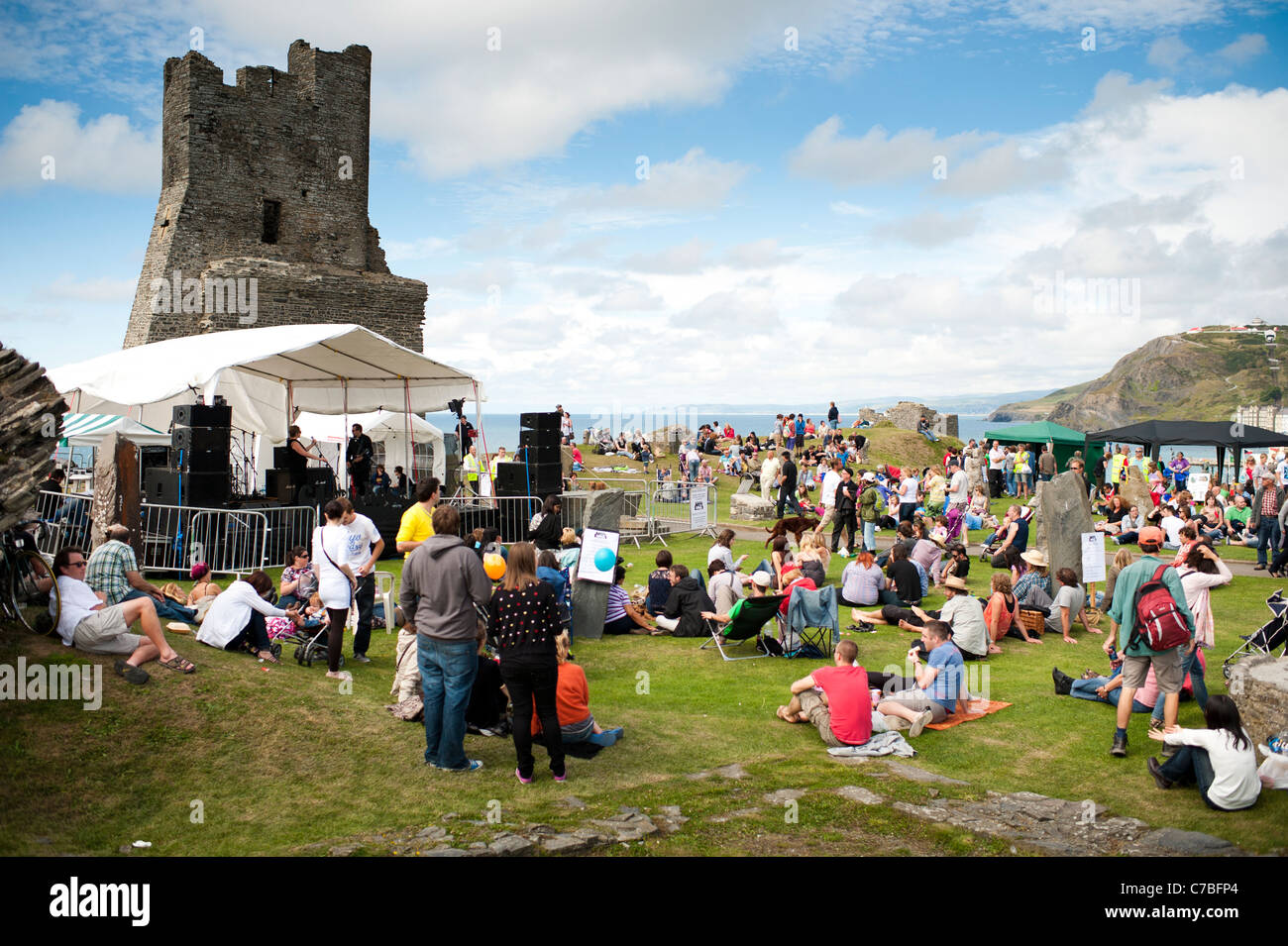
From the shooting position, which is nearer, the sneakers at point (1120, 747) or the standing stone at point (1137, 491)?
the sneakers at point (1120, 747)

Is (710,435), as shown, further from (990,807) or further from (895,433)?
(990,807)

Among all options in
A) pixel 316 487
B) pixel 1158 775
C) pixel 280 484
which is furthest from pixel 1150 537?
pixel 280 484

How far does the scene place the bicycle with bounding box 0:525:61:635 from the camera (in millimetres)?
6844

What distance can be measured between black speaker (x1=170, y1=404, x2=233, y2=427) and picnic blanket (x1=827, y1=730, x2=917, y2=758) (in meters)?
10.2

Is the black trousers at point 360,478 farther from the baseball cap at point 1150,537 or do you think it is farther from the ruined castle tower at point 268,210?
the ruined castle tower at point 268,210

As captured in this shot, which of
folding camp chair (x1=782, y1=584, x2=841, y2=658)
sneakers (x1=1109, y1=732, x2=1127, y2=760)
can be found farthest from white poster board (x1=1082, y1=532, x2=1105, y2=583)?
sneakers (x1=1109, y1=732, x2=1127, y2=760)

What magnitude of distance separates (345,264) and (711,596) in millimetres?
28884

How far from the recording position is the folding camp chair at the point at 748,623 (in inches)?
384

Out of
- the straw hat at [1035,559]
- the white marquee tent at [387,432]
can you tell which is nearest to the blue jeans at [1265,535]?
the straw hat at [1035,559]

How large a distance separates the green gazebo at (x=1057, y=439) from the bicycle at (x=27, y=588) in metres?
23.6

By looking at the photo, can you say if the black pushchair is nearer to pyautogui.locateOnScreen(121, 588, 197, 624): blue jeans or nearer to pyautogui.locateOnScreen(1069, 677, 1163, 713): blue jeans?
pyautogui.locateOnScreen(1069, 677, 1163, 713): blue jeans

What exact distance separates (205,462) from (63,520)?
1975mm

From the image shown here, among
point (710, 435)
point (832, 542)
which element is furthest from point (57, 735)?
point (710, 435)

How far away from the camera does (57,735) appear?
5.85 m
